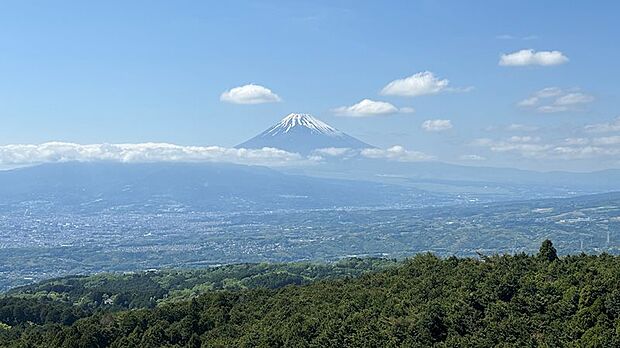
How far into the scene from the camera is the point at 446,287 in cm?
2978

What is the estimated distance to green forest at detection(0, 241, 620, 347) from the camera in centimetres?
2331

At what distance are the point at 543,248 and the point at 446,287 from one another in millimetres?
7869

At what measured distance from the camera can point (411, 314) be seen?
86.6 ft

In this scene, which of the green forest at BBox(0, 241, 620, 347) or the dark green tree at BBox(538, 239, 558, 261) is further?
the dark green tree at BBox(538, 239, 558, 261)

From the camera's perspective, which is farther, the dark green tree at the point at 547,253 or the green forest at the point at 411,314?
the dark green tree at the point at 547,253

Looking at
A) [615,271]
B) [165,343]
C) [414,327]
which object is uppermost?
[615,271]

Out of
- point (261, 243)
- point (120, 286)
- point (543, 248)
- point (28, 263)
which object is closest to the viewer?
point (543, 248)

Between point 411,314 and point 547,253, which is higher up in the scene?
point 547,253

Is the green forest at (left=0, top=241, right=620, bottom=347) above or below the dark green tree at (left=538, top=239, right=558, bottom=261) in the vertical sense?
below

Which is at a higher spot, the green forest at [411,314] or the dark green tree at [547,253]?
the dark green tree at [547,253]

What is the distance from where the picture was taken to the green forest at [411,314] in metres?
23.3

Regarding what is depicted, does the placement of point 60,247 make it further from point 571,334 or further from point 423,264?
point 571,334

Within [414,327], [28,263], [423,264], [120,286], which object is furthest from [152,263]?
[414,327]

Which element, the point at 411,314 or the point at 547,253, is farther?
the point at 547,253
